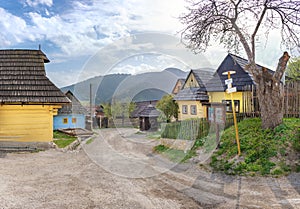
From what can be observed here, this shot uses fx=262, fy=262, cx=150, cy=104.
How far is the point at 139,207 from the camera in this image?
4.94m

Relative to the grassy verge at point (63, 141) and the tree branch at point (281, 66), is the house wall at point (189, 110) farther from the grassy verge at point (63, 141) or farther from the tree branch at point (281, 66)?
the tree branch at point (281, 66)

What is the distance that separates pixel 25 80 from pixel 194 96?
443 inches

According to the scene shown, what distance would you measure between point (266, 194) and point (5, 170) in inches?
276

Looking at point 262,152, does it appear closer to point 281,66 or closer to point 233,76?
point 281,66

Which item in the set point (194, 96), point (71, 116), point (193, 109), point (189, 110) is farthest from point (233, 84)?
point (71, 116)

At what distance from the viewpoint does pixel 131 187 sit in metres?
6.21

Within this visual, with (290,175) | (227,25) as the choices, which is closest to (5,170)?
(290,175)

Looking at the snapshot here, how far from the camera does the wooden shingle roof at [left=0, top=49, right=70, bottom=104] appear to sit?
37.3 ft

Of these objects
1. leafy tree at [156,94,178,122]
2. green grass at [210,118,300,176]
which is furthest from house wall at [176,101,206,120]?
green grass at [210,118,300,176]

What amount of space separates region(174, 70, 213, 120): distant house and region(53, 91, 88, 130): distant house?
10156 mm

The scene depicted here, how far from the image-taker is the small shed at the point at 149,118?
23203mm

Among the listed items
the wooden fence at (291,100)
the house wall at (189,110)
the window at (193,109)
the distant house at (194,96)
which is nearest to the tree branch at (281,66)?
the wooden fence at (291,100)

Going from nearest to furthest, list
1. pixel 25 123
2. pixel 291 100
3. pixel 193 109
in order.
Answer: pixel 291 100
pixel 25 123
pixel 193 109

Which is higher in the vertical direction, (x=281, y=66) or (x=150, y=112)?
(x=281, y=66)
